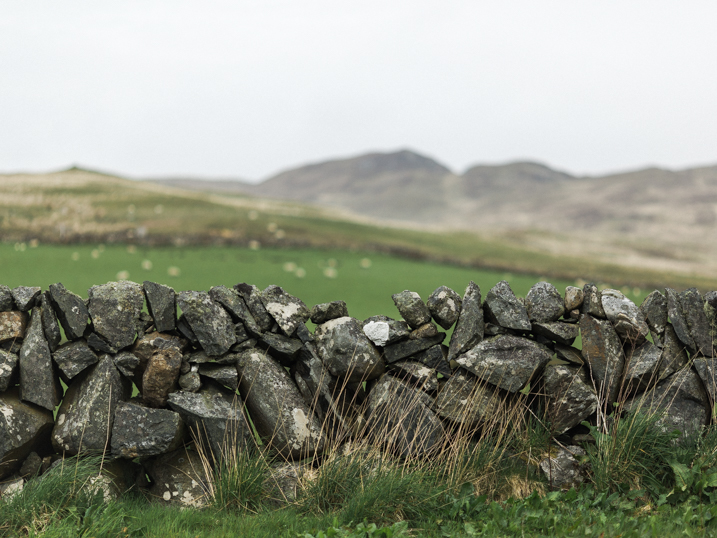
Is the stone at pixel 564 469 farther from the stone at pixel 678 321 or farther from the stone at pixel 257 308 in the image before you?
the stone at pixel 257 308

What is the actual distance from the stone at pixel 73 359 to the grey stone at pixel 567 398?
4.59m

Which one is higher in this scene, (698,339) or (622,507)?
Result: (698,339)

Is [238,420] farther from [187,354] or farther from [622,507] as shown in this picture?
[622,507]

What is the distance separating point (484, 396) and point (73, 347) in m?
4.10

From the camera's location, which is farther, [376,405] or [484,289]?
[484,289]

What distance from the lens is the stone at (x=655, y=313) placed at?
5422 mm

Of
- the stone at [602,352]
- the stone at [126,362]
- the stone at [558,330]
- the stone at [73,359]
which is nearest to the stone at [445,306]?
the stone at [558,330]

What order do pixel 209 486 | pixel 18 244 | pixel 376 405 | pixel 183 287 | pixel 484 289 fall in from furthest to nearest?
pixel 18 244 → pixel 484 289 → pixel 183 287 → pixel 376 405 → pixel 209 486

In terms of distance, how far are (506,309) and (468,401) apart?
104 centimetres

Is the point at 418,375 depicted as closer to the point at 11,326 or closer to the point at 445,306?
the point at 445,306

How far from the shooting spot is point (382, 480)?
4359mm

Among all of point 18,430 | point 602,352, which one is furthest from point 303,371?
point 602,352

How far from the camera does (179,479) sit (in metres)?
4.85

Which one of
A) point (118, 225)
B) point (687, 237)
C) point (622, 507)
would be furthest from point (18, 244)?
point (687, 237)
